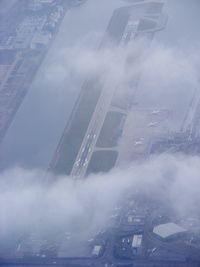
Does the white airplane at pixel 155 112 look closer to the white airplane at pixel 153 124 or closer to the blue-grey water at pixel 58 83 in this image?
the white airplane at pixel 153 124

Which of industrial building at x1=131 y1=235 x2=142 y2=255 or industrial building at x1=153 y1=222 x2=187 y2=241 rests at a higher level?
industrial building at x1=153 y1=222 x2=187 y2=241

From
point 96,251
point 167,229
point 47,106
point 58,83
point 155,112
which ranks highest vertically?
point 58,83

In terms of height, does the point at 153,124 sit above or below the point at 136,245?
below

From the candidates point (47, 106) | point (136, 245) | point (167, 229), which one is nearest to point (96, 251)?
point (136, 245)

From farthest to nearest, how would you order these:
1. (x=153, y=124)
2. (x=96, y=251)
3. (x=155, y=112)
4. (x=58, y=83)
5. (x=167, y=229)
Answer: (x=58, y=83), (x=155, y=112), (x=153, y=124), (x=96, y=251), (x=167, y=229)

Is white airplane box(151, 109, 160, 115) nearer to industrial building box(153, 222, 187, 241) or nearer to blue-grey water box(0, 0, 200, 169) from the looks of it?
blue-grey water box(0, 0, 200, 169)

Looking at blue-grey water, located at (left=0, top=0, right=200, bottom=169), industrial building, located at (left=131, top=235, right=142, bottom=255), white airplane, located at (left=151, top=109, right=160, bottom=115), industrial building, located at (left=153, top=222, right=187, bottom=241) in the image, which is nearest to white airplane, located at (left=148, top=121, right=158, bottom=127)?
white airplane, located at (left=151, top=109, right=160, bottom=115)

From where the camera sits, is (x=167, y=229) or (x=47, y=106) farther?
(x=47, y=106)

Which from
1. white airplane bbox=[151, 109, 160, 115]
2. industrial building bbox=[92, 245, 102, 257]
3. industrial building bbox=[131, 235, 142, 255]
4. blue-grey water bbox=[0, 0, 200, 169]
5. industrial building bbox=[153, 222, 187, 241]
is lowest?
white airplane bbox=[151, 109, 160, 115]

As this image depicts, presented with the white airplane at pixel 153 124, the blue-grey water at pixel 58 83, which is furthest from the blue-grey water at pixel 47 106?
the white airplane at pixel 153 124

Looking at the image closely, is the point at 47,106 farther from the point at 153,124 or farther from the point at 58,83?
the point at 153,124
